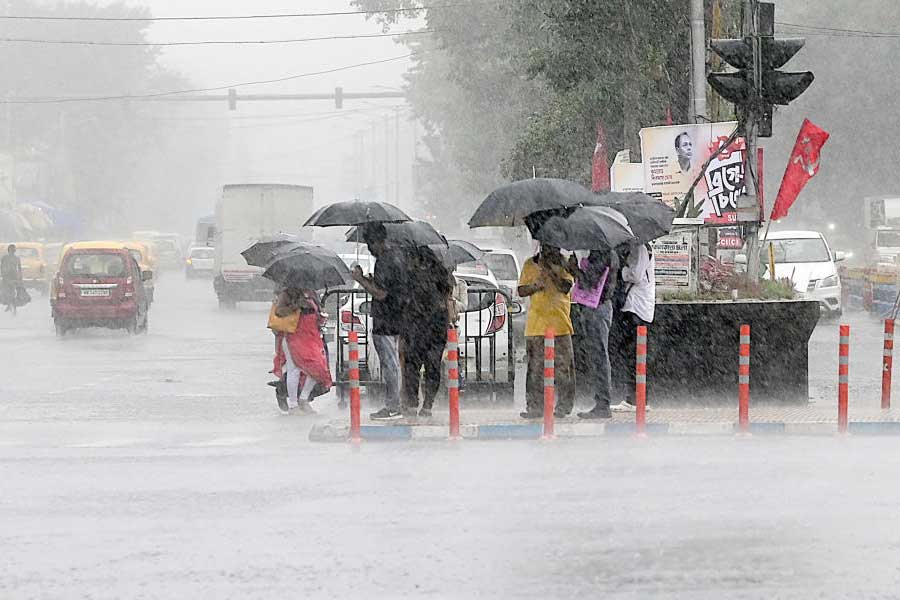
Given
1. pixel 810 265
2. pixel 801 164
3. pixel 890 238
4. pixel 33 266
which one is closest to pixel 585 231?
pixel 801 164

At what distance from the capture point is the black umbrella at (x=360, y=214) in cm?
1534

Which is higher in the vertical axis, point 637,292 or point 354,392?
point 637,292

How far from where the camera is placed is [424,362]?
15078 mm

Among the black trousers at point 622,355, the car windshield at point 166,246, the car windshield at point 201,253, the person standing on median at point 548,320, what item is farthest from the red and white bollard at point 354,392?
the car windshield at point 166,246

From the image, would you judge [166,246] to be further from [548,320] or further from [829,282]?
[548,320]

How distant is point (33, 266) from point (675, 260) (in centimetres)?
3627

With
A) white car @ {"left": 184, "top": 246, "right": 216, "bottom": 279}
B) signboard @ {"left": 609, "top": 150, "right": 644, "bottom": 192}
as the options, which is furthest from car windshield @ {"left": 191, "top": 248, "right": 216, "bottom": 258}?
signboard @ {"left": 609, "top": 150, "right": 644, "bottom": 192}

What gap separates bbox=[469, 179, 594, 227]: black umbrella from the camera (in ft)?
49.0

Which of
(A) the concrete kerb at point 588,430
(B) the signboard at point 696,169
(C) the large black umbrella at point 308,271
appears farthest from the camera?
(B) the signboard at point 696,169

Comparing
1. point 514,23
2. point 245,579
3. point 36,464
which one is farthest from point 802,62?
point 245,579

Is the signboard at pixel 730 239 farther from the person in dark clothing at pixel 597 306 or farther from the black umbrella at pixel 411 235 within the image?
the black umbrella at pixel 411 235

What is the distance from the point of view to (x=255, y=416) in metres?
17.2

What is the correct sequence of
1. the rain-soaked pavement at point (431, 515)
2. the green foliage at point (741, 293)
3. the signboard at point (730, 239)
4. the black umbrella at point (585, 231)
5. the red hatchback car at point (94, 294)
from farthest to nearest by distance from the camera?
the red hatchback car at point (94, 294), the signboard at point (730, 239), the green foliage at point (741, 293), the black umbrella at point (585, 231), the rain-soaked pavement at point (431, 515)

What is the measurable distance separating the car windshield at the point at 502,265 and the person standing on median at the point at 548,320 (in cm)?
1301
